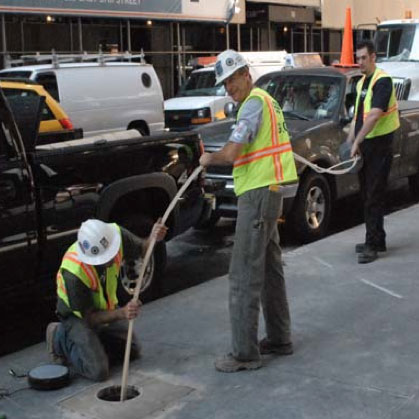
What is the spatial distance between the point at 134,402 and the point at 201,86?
15972 mm

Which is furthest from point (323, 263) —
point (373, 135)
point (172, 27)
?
point (172, 27)

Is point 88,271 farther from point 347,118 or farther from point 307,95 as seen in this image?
point 307,95

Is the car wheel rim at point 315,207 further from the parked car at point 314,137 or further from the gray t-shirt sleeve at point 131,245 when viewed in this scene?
the gray t-shirt sleeve at point 131,245

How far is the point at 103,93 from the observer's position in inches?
632

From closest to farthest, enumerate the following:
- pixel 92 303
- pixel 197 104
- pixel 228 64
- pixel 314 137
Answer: pixel 228 64
pixel 92 303
pixel 314 137
pixel 197 104

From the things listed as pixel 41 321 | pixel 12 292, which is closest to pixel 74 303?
pixel 12 292

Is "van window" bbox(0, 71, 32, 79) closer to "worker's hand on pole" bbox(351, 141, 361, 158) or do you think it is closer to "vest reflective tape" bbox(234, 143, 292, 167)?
"worker's hand on pole" bbox(351, 141, 361, 158)

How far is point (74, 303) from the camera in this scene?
4.96 metres

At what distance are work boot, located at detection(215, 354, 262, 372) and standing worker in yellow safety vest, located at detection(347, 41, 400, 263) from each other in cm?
284

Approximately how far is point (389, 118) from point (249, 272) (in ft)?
10.5

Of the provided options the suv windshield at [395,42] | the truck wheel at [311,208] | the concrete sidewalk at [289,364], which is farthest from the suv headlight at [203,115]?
the concrete sidewalk at [289,364]

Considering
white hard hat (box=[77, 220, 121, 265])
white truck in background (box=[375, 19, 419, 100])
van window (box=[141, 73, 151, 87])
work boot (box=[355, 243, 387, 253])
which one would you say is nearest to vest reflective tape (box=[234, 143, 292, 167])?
white hard hat (box=[77, 220, 121, 265])

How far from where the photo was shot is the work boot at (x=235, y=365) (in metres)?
4.96

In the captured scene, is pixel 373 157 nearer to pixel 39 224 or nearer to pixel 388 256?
pixel 388 256
